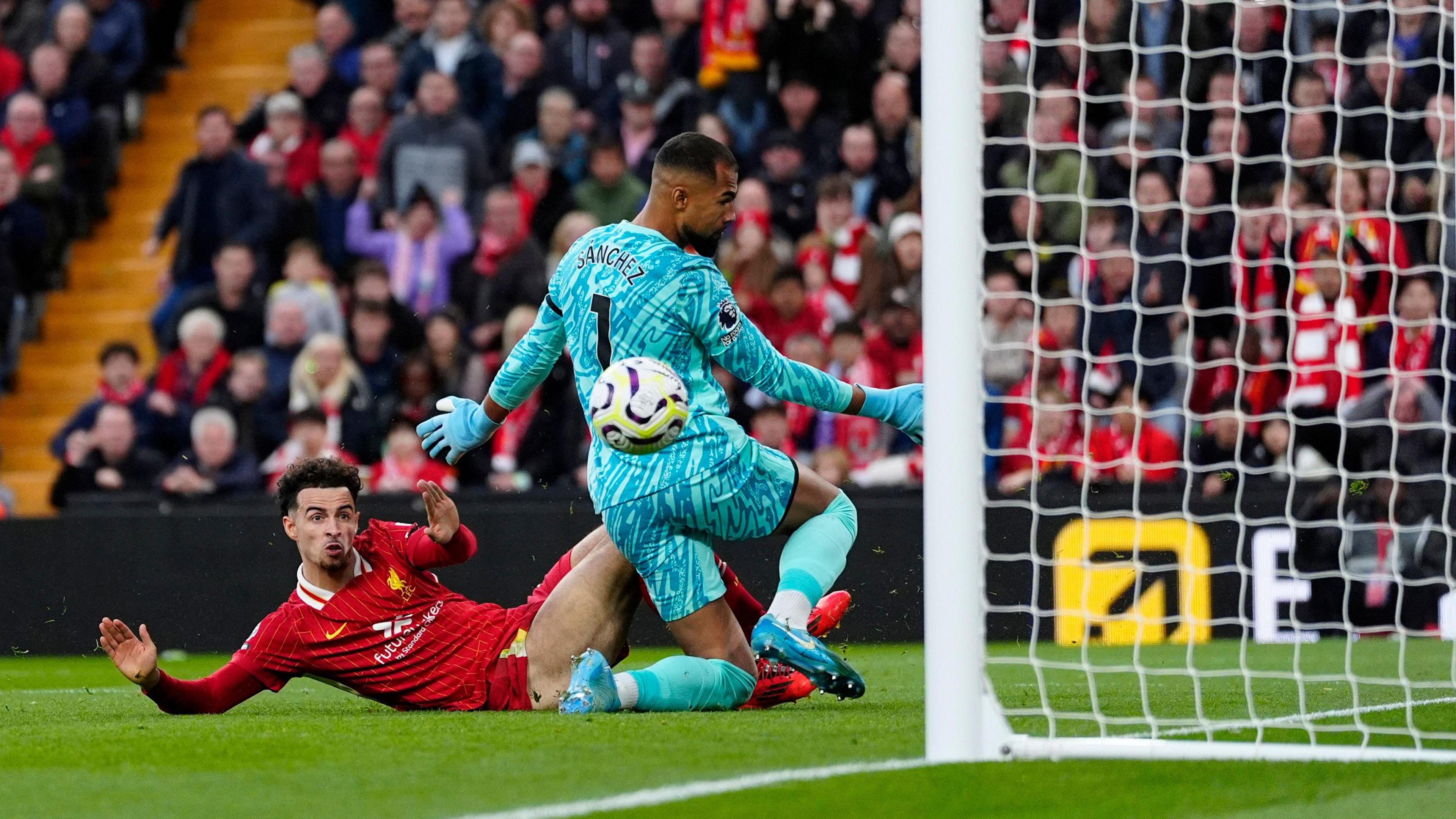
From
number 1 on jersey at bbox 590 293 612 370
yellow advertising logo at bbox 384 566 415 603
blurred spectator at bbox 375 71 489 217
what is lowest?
yellow advertising logo at bbox 384 566 415 603

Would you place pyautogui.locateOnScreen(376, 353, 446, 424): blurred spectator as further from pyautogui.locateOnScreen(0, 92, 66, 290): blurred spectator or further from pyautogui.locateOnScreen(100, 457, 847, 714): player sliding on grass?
pyautogui.locateOnScreen(100, 457, 847, 714): player sliding on grass

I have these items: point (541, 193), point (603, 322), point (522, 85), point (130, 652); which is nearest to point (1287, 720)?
point (603, 322)

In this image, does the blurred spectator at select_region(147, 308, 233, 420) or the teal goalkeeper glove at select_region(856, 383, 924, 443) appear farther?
the blurred spectator at select_region(147, 308, 233, 420)

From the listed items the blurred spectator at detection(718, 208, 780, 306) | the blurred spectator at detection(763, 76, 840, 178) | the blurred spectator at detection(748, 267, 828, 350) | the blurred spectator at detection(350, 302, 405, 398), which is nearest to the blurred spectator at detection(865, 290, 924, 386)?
the blurred spectator at detection(748, 267, 828, 350)

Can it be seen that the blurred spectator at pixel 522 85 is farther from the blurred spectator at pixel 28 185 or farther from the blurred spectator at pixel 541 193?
the blurred spectator at pixel 28 185

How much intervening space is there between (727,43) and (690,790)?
29.7 ft

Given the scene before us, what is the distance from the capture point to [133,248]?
1519 centimetres

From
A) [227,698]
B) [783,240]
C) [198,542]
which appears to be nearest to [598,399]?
[227,698]

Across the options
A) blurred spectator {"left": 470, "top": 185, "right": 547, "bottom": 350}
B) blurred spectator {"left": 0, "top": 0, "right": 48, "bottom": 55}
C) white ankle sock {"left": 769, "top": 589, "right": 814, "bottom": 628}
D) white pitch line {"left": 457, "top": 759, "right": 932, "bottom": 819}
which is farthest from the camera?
blurred spectator {"left": 0, "top": 0, "right": 48, "bottom": 55}

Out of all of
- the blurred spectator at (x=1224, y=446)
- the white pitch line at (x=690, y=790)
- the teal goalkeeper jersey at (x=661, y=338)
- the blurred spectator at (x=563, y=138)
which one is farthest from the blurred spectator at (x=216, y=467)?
the white pitch line at (x=690, y=790)

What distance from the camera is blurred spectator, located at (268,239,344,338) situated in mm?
12102

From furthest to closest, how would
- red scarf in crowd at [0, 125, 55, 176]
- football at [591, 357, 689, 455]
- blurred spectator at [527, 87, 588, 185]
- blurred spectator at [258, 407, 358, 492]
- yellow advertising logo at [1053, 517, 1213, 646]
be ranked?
1. red scarf in crowd at [0, 125, 55, 176]
2. blurred spectator at [527, 87, 588, 185]
3. blurred spectator at [258, 407, 358, 492]
4. yellow advertising logo at [1053, 517, 1213, 646]
5. football at [591, 357, 689, 455]

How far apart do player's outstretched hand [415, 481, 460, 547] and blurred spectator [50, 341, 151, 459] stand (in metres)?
6.29

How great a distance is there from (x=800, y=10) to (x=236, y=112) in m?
5.46
